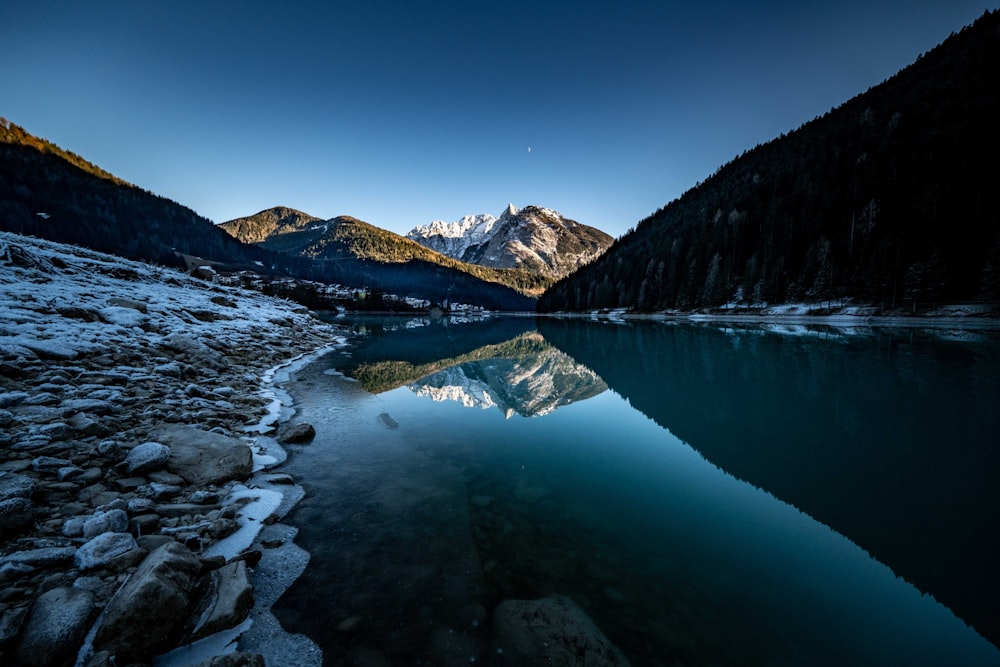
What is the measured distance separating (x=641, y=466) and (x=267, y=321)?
35.1 m

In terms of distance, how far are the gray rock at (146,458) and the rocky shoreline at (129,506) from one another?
3cm

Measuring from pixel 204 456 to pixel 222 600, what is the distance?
4.34 metres

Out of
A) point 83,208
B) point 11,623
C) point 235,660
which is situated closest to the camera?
point 11,623

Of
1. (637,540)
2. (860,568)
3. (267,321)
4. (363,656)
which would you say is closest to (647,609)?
(637,540)

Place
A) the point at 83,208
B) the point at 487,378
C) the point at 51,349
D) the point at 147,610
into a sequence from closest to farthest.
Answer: the point at 147,610 → the point at 51,349 → the point at 487,378 → the point at 83,208

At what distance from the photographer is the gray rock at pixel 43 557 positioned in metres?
3.88

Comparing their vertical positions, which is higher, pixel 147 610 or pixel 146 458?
pixel 147 610

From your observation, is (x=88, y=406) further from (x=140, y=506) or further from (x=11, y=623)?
(x=11, y=623)

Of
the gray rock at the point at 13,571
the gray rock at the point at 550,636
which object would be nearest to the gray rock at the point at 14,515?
the gray rock at the point at 13,571

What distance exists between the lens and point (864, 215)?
247 ft

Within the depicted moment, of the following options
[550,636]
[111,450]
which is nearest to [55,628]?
[111,450]

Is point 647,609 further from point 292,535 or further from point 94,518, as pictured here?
point 94,518

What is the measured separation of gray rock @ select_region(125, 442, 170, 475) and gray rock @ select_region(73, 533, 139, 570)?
7.39ft

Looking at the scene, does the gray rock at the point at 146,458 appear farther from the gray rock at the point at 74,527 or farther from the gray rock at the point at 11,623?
the gray rock at the point at 11,623
